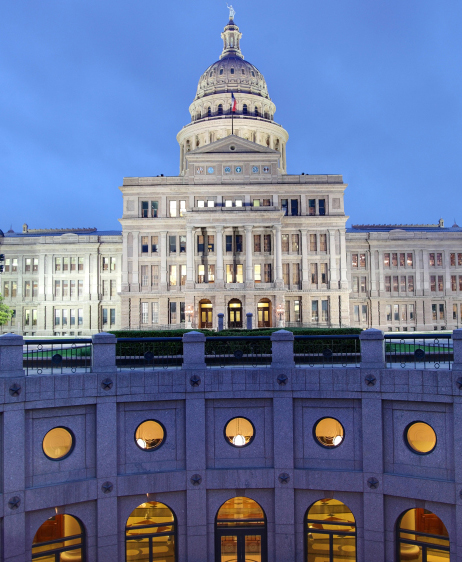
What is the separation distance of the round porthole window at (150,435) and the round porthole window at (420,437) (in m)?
8.01

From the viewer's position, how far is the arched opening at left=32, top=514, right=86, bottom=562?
15219 mm

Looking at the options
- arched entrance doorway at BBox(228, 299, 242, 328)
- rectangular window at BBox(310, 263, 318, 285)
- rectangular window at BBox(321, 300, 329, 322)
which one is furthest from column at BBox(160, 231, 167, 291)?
rectangular window at BBox(321, 300, 329, 322)

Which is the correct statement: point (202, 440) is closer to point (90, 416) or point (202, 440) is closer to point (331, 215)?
point (90, 416)

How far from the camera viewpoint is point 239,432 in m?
16.9

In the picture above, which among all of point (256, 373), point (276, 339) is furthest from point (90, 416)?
point (276, 339)

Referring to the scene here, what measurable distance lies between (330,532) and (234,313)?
46.8 metres

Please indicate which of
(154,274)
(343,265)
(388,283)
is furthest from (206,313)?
(388,283)

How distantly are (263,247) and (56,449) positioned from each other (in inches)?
1996

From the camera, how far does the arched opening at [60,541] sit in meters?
15.2

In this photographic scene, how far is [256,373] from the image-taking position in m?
16.6

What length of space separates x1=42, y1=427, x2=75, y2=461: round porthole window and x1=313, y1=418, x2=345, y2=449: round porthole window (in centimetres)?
805

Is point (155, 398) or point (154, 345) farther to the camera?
point (154, 345)

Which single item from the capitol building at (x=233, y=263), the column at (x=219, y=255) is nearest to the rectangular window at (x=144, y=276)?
the capitol building at (x=233, y=263)

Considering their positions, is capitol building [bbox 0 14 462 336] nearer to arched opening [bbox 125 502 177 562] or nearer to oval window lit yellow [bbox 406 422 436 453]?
arched opening [bbox 125 502 177 562]
